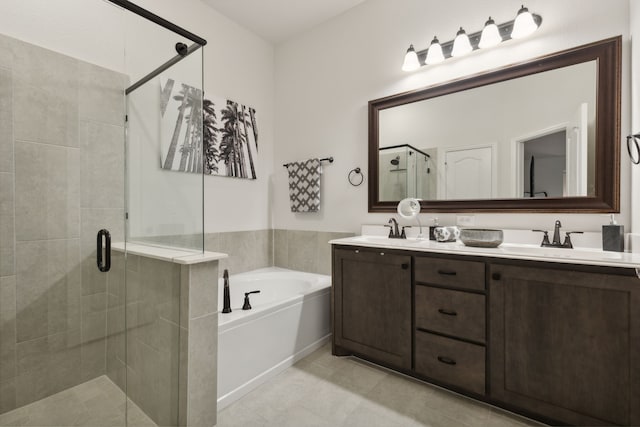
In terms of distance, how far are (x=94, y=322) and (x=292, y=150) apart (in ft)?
7.14

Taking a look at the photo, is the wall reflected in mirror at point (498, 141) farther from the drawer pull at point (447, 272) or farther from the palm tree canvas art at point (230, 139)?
the palm tree canvas art at point (230, 139)

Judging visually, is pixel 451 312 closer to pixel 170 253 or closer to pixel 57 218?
pixel 170 253

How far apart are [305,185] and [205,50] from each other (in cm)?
150

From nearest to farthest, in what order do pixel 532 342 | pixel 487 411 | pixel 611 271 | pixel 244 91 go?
pixel 611 271 < pixel 532 342 < pixel 487 411 < pixel 244 91

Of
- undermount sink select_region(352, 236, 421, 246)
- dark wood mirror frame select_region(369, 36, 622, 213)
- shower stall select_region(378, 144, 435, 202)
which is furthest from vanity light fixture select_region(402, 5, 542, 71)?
undermount sink select_region(352, 236, 421, 246)

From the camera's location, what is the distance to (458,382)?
1.65 m

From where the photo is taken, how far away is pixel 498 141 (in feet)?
6.56

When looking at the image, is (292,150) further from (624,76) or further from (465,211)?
(624,76)

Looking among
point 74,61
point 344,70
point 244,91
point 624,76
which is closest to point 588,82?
point 624,76

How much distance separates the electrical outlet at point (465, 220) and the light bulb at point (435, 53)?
1.17m

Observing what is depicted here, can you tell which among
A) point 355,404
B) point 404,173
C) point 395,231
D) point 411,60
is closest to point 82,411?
point 355,404

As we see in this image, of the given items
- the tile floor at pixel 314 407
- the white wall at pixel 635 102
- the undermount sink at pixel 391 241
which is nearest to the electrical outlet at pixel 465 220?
the undermount sink at pixel 391 241

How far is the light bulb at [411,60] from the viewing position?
7.47 ft

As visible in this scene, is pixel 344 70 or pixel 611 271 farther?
pixel 344 70
